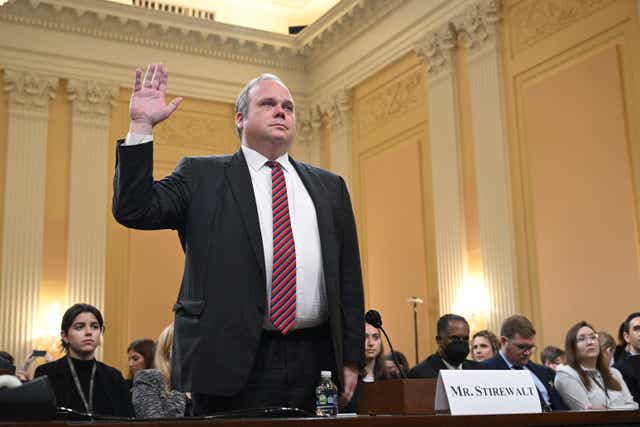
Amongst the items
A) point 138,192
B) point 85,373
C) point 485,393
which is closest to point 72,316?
point 85,373

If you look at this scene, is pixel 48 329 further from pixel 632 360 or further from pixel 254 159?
pixel 254 159

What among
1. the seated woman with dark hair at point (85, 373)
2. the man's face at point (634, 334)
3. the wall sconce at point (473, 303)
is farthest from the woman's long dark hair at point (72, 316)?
the wall sconce at point (473, 303)

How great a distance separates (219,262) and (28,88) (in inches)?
441

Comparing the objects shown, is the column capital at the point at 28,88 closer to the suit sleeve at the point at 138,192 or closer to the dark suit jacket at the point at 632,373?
the dark suit jacket at the point at 632,373

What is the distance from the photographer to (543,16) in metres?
10.1

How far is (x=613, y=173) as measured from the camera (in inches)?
351

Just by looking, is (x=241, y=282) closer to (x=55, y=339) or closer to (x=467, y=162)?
(x=467, y=162)

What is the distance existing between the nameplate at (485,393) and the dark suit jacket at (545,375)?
339 centimetres

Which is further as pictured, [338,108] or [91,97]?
[338,108]

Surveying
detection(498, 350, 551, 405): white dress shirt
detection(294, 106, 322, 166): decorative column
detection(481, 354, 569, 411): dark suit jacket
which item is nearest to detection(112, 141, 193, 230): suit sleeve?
detection(498, 350, 551, 405): white dress shirt

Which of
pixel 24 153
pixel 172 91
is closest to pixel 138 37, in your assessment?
→ pixel 172 91

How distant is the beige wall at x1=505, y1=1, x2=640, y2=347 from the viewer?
8781mm

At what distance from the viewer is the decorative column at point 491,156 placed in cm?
1015

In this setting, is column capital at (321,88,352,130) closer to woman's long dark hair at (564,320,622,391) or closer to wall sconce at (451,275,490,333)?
wall sconce at (451,275,490,333)
